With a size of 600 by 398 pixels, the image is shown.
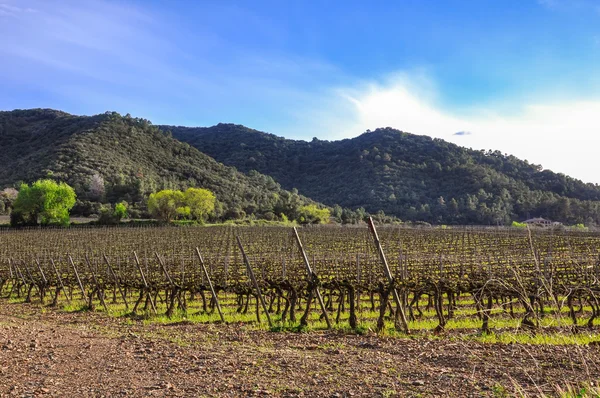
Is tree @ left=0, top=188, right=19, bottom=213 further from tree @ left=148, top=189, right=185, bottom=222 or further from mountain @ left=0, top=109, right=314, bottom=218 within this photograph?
tree @ left=148, top=189, right=185, bottom=222

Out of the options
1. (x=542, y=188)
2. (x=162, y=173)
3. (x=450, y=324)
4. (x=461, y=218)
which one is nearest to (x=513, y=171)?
(x=542, y=188)

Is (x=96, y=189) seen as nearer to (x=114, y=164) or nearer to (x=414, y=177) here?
(x=114, y=164)

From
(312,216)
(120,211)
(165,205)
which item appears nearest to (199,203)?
(165,205)

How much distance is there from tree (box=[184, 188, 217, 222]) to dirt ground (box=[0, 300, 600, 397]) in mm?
57751

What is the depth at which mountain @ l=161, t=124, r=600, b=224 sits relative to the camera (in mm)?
75312

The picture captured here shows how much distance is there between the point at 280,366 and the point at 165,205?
59.4 m

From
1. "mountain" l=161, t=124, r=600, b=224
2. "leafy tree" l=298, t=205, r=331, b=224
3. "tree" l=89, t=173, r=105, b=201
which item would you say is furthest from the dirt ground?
"mountain" l=161, t=124, r=600, b=224

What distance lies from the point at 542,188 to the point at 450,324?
283 ft

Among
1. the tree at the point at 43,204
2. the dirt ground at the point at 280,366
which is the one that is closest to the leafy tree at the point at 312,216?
the tree at the point at 43,204

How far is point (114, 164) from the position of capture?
77.8 m

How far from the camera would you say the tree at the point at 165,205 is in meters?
62.0

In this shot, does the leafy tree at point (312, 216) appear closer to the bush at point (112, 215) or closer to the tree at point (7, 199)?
the bush at point (112, 215)

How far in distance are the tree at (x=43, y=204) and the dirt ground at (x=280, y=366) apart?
181ft

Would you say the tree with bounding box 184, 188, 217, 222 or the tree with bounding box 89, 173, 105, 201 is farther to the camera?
the tree with bounding box 89, 173, 105, 201
